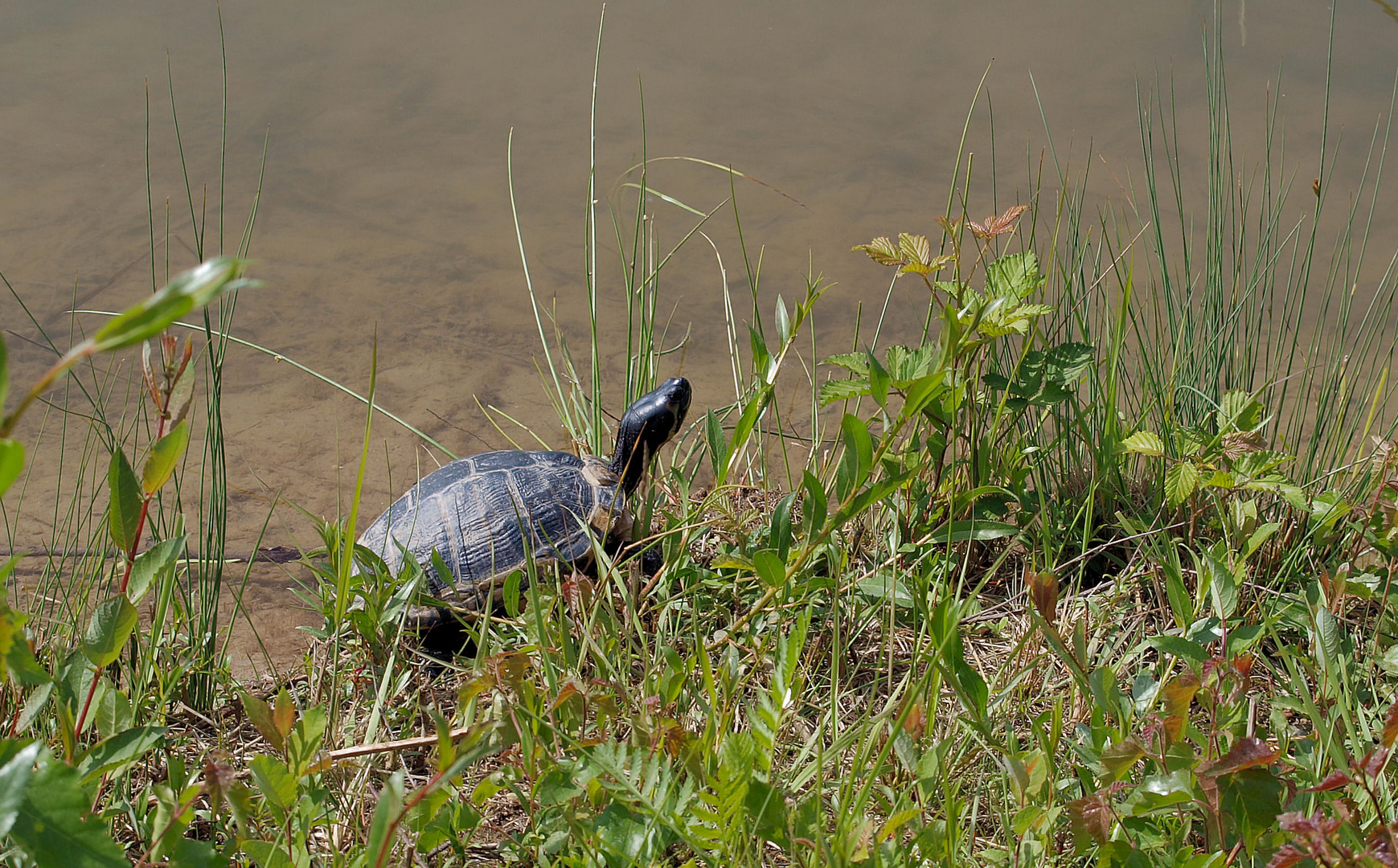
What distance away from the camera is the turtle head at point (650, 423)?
2535 millimetres

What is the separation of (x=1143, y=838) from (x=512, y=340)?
11.0 ft

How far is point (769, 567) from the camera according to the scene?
158 centimetres

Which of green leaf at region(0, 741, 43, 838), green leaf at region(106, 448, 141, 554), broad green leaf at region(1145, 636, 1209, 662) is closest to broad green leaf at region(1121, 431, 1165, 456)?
broad green leaf at region(1145, 636, 1209, 662)

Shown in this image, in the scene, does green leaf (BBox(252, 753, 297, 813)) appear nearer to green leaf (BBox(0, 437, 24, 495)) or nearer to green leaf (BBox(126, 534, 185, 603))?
green leaf (BBox(126, 534, 185, 603))

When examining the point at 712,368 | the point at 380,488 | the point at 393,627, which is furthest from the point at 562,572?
the point at 712,368

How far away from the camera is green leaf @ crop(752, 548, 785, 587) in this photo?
1565 mm

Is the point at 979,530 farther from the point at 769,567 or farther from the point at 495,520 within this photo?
the point at 495,520

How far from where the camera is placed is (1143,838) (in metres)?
1.34

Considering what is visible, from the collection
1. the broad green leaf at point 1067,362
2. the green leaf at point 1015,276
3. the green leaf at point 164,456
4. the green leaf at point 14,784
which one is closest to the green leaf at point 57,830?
the green leaf at point 14,784

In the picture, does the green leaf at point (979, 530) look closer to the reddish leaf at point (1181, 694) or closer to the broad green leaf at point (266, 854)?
the reddish leaf at point (1181, 694)

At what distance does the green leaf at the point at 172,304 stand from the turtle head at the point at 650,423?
2037mm

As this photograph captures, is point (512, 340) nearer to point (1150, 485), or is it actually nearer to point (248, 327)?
point (248, 327)

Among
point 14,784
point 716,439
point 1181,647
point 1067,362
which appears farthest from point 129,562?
point 1067,362

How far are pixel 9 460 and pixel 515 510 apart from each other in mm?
2035
